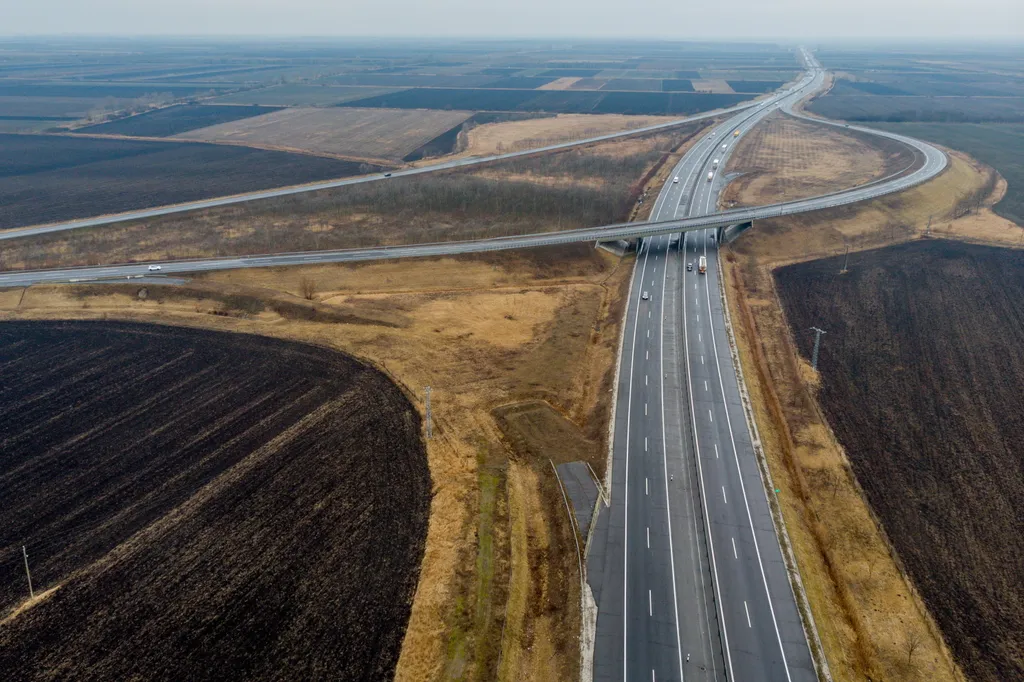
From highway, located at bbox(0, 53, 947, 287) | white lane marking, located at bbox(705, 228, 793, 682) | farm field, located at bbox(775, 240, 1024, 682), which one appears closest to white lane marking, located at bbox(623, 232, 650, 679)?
white lane marking, located at bbox(705, 228, 793, 682)

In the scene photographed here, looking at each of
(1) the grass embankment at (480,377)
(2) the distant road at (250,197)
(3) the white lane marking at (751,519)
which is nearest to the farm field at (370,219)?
(2) the distant road at (250,197)

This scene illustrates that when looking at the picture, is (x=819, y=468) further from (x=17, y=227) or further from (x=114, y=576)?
(x=17, y=227)

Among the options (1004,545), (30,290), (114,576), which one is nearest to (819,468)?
(1004,545)

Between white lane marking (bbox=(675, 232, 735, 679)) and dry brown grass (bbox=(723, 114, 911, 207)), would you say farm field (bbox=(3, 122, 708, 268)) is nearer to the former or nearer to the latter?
dry brown grass (bbox=(723, 114, 911, 207))

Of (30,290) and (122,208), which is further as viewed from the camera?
(122,208)

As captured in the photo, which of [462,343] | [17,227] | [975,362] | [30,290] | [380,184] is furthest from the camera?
[380,184]

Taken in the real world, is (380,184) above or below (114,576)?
above

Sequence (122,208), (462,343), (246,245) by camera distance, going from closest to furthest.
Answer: (462,343) → (246,245) → (122,208)

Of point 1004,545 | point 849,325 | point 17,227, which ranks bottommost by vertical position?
point 1004,545
